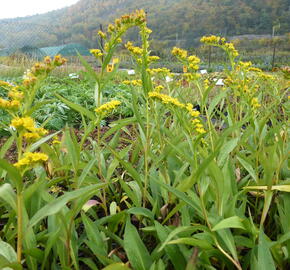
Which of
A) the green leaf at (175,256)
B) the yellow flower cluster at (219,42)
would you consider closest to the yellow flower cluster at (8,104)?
the green leaf at (175,256)

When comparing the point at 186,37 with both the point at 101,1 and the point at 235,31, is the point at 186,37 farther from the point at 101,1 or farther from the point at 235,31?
the point at 101,1

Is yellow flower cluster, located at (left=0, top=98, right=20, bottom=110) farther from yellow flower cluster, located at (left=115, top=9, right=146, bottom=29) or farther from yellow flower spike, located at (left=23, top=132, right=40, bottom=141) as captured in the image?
yellow flower cluster, located at (left=115, top=9, right=146, bottom=29)

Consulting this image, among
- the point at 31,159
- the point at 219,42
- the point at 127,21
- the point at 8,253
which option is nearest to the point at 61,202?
the point at 31,159

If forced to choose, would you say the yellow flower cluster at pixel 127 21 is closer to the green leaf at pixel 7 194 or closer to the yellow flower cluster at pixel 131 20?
the yellow flower cluster at pixel 131 20

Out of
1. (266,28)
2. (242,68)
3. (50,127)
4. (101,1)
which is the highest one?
(101,1)

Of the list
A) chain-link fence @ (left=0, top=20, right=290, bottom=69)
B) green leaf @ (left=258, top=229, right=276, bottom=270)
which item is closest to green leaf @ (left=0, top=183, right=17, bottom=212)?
green leaf @ (left=258, top=229, right=276, bottom=270)

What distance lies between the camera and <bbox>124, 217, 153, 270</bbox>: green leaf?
750mm

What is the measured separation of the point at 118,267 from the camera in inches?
25.3

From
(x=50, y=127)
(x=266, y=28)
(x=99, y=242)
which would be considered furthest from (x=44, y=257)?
(x=266, y=28)

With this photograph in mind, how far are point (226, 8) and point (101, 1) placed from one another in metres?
28.6

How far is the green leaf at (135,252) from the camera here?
750mm

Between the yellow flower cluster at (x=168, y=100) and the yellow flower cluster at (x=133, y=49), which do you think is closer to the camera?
the yellow flower cluster at (x=168, y=100)

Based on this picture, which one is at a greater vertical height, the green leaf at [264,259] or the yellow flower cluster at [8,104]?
the yellow flower cluster at [8,104]

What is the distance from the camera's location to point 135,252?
2.50 ft
